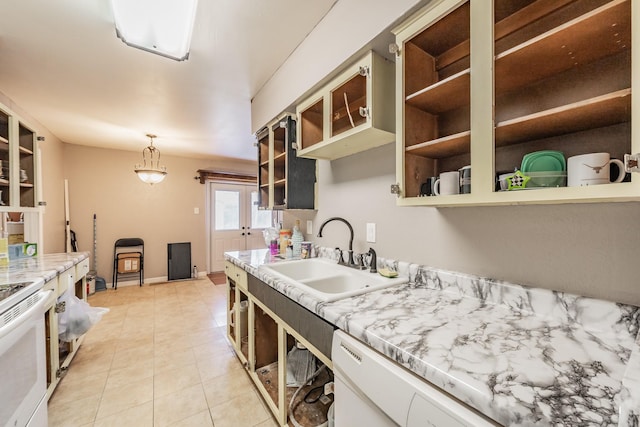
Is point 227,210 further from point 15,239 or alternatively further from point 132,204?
point 15,239

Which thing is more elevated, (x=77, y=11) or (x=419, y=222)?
(x=77, y=11)

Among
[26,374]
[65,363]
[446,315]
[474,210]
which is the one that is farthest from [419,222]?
[65,363]

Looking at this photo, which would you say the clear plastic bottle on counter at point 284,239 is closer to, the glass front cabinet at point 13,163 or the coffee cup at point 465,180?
the coffee cup at point 465,180

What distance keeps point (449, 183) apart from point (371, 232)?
0.71 m

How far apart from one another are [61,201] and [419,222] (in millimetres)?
5082

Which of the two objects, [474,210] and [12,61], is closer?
[474,210]

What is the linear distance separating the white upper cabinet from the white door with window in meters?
3.79

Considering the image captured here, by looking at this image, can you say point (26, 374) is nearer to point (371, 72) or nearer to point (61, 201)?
point (371, 72)

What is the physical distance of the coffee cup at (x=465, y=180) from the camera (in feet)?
3.01

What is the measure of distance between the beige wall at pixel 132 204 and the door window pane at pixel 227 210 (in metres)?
0.31

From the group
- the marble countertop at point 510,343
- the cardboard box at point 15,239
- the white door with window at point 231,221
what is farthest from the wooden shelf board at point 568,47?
the white door with window at point 231,221

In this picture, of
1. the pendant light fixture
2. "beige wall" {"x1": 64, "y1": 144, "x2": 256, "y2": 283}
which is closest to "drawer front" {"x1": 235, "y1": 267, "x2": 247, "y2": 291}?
the pendant light fixture

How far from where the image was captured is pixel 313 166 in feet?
7.10

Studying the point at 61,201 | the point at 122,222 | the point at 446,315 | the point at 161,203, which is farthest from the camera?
the point at 161,203
